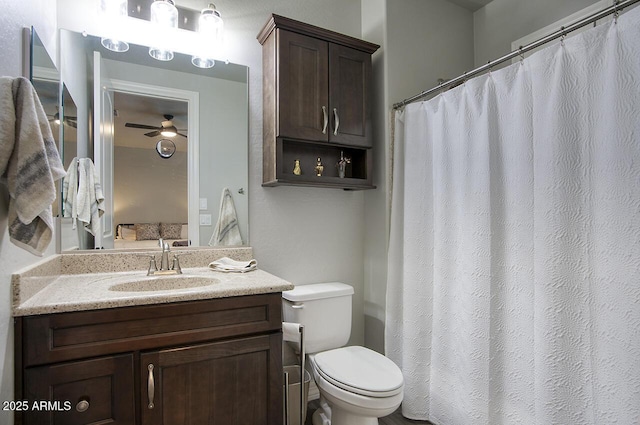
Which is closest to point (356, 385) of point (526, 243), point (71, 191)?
point (526, 243)

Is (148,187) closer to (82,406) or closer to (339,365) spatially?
(82,406)

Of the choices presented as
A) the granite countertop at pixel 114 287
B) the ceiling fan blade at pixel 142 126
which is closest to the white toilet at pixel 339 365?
the granite countertop at pixel 114 287

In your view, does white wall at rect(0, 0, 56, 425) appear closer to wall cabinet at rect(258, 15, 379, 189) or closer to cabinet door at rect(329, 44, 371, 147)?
wall cabinet at rect(258, 15, 379, 189)

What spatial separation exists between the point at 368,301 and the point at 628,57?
1.81 meters

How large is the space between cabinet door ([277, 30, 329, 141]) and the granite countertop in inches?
33.6

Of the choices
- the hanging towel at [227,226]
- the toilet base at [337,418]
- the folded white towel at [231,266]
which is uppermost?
the hanging towel at [227,226]

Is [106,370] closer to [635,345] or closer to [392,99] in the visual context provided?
[635,345]

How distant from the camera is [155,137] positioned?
5.78ft

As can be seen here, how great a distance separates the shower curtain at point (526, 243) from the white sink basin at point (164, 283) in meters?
1.12

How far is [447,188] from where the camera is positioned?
175cm

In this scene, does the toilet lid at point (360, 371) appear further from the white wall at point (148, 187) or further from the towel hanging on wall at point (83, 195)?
the towel hanging on wall at point (83, 195)

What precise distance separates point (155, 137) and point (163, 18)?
2.01ft

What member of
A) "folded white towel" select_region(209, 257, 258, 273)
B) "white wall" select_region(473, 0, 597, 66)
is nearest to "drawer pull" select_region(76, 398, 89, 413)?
"folded white towel" select_region(209, 257, 258, 273)

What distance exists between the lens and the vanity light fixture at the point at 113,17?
63.0 inches
